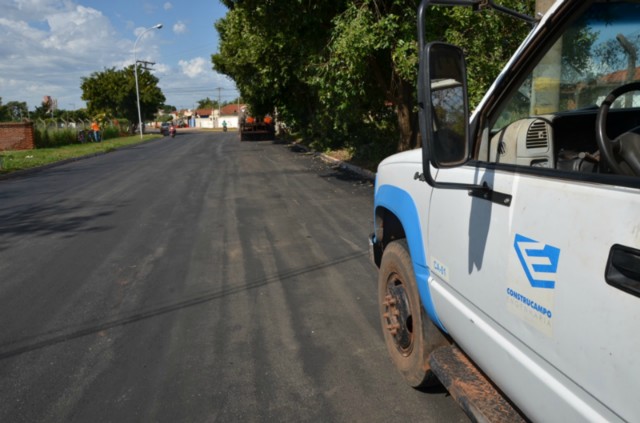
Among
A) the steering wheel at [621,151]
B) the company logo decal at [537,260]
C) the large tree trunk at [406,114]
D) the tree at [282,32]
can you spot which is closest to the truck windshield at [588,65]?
the steering wheel at [621,151]

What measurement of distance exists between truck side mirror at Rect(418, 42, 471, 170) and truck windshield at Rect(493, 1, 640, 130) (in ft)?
1.47

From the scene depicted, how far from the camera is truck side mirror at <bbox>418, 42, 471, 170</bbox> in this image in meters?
1.89

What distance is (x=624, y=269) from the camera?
1.29 meters

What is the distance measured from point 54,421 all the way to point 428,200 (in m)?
2.60

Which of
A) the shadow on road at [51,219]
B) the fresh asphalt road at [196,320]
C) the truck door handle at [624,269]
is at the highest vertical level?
the truck door handle at [624,269]


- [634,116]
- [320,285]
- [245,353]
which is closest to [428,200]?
[634,116]

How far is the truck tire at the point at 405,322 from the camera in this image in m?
2.89

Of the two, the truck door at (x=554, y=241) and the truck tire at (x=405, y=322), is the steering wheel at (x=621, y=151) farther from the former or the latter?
the truck tire at (x=405, y=322)

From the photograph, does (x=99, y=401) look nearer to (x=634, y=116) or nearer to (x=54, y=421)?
(x=54, y=421)

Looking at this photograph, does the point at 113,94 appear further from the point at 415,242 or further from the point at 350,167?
the point at 415,242

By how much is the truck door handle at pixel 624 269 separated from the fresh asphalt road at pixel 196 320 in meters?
1.93

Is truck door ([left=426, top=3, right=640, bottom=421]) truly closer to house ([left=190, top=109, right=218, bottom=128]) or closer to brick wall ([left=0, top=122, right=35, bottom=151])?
brick wall ([left=0, top=122, right=35, bottom=151])

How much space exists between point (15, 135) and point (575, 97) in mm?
34173

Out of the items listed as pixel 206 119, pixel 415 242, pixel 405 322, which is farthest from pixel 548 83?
pixel 206 119
